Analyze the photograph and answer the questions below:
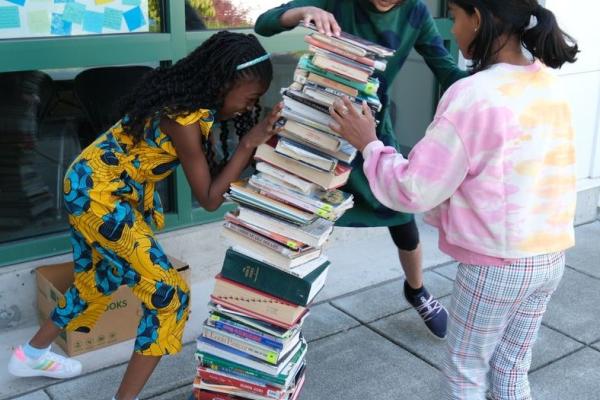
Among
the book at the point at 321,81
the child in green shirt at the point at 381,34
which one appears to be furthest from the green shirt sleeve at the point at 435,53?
the book at the point at 321,81

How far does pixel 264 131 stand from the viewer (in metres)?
2.52

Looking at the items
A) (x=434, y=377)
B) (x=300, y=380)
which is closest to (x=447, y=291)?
(x=434, y=377)

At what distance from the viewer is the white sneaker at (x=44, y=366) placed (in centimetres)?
307

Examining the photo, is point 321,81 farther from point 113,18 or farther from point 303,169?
point 113,18

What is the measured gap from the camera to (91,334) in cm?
338

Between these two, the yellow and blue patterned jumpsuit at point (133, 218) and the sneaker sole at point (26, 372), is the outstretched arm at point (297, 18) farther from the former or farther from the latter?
the sneaker sole at point (26, 372)

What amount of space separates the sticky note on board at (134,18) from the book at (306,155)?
5.38 feet

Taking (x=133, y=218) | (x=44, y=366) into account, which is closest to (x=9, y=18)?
(x=133, y=218)

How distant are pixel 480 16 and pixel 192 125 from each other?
102cm

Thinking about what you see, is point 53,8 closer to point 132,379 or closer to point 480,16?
point 132,379

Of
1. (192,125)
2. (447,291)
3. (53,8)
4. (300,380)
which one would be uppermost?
(53,8)

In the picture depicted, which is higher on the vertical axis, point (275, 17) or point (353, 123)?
point (275, 17)

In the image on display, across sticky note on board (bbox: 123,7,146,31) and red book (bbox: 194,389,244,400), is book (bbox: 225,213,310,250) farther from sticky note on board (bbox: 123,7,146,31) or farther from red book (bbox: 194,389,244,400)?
sticky note on board (bbox: 123,7,146,31)

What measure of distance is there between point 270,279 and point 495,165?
2.91 feet
